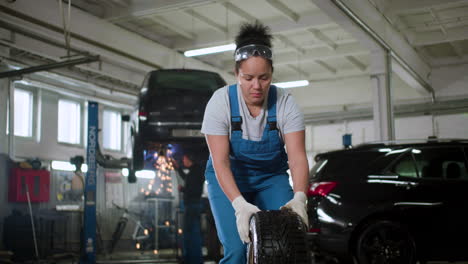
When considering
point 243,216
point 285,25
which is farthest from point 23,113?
point 243,216

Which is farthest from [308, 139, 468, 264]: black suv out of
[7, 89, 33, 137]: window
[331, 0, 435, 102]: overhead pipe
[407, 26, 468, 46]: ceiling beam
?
[7, 89, 33, 137]: window

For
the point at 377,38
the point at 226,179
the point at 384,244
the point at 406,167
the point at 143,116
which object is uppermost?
the point at 377,38

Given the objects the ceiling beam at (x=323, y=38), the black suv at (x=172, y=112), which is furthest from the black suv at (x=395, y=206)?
the ceiling beam at (x=323, y=38)

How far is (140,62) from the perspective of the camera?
1452cm

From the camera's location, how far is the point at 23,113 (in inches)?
580

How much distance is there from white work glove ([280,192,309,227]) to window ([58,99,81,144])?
48.0ft

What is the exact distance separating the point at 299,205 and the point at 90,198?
741 cm

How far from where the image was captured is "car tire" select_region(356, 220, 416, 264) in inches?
222

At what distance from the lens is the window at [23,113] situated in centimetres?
1442

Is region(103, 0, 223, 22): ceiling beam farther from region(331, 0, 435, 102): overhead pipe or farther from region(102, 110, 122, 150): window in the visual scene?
region(102, 110, 122, 150): window

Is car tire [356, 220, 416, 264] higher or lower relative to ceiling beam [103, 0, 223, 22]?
lower

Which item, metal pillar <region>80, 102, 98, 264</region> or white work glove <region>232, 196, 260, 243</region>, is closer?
white work glove <region>232, 196, 260, 243</region>

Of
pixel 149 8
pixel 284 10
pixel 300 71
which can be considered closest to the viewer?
pixel 149 8

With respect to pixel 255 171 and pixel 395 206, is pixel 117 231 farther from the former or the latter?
pixel 255 171
